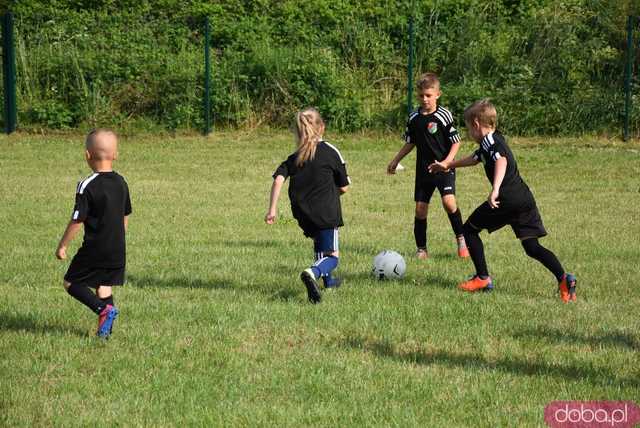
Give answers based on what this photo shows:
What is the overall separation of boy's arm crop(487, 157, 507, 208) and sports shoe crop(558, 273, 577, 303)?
795 mm

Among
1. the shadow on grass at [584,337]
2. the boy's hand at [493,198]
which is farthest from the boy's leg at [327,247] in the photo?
the shadow on grass at [584,337]

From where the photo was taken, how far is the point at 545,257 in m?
7.86

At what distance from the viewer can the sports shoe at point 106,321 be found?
640 centimetres

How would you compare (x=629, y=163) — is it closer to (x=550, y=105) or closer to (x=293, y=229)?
(x=550, y=105)

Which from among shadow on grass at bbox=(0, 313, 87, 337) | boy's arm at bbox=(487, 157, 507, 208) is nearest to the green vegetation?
boy's arm at bbox=(487, 157, 507, 208)

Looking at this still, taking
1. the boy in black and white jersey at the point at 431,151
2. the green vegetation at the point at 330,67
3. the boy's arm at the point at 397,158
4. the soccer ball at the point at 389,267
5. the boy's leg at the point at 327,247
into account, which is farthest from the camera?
the green vegetation at the point at 330,67

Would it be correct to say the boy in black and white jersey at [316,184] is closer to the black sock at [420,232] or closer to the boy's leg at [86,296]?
the boy's leg at [86,296]

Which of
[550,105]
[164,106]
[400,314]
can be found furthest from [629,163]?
[400,314]

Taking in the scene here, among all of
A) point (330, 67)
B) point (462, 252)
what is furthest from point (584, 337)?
point (330, 67)

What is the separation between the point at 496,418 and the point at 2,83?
19194 mm

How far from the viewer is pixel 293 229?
11.5 m

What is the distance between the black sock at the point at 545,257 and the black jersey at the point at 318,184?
1581 millimetres

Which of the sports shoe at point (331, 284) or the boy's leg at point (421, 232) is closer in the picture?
the sports shoe at point (331, 284)

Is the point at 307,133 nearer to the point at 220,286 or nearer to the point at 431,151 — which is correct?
the point at 220,286
